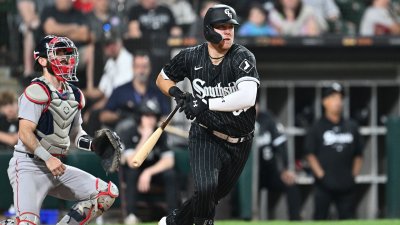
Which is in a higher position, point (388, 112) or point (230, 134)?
point (230, 134)

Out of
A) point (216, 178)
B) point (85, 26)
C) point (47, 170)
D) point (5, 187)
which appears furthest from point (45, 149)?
point (85, 26)

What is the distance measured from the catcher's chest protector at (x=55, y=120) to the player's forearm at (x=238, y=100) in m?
1.05

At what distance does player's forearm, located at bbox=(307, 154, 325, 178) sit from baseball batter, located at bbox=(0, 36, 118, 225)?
5216 millimetres

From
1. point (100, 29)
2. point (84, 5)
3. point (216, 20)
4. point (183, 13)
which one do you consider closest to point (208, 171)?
point (216, 20)

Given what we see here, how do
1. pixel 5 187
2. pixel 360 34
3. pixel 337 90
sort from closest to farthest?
1. pixel 5 187
2. pixel 337 90
3. pixel 360 34

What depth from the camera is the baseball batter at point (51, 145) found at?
295 inches

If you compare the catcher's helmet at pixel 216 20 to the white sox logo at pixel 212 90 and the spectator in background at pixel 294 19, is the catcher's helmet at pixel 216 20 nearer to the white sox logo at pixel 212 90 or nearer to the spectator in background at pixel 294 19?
the white sox logo at pixel 212 90

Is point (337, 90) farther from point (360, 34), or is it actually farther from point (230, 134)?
point (230, 134)

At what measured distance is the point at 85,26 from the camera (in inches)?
507

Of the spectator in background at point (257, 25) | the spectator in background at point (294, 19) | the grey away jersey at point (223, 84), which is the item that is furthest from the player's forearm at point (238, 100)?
the spectator in background at point (294, 19)

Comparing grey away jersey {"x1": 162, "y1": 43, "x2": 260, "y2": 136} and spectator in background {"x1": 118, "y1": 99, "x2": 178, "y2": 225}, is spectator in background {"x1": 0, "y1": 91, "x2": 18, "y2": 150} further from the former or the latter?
grey away jersey {"x1": 162, "y1": 43, "x2": 260, "y2": 136}

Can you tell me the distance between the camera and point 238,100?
7531 mm

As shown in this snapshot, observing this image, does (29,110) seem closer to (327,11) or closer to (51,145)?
(51,145)

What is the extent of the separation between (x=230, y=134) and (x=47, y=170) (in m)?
1.36
